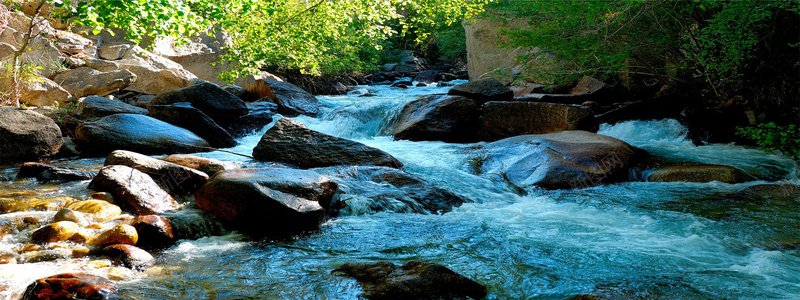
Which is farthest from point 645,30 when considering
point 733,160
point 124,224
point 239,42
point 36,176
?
point 36,176

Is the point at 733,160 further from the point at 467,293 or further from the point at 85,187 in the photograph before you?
the point at 85,187

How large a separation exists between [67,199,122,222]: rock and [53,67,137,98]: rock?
7.60 meters

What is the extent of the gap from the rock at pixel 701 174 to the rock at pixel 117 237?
6545mm

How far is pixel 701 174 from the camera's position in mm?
6762

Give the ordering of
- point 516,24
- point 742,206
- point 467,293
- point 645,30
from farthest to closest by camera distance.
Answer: point 516,24 < point 645,30 < point 742,206 < point 467,293

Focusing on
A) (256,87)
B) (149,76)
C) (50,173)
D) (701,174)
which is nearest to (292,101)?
(256,87)

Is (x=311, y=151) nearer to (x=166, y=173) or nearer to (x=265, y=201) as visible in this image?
(x=166, y=173)

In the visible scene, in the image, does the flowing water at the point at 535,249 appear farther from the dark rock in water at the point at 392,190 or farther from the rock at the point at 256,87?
the rock at the point at 256,87

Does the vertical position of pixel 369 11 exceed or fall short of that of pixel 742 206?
it exceeds it

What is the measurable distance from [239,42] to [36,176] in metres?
4.50

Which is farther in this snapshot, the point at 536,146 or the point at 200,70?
the point at 200,70

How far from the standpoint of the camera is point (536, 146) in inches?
305

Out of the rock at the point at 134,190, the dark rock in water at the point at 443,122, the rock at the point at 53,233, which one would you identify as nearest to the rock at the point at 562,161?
the dark rock in water at the point at 443,122

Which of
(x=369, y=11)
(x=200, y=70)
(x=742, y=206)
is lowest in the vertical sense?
(x=742, y=206)
